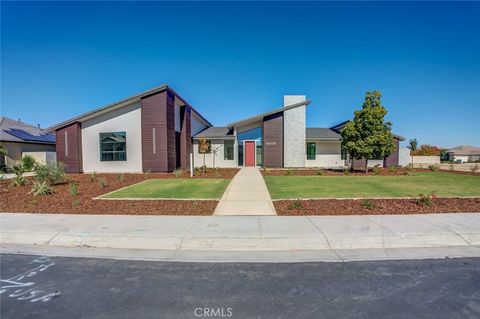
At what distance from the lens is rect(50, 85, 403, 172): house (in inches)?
724

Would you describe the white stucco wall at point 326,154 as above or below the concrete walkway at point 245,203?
above

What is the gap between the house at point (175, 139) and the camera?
1839 cm

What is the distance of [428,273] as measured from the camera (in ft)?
12.6

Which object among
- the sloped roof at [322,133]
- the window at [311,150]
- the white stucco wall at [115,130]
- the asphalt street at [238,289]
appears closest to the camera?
the asphalt street at [238,289]

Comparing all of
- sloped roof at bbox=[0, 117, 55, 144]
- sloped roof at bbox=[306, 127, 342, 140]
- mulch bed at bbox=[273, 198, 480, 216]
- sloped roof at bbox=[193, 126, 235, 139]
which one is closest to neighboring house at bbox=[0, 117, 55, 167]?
sloped roof at bbox=[0, 117, 55, 144]

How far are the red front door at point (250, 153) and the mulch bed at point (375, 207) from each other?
651 inches

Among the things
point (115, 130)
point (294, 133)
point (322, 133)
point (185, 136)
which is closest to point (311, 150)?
point (322, 133)

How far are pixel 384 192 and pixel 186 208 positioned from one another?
329 inches

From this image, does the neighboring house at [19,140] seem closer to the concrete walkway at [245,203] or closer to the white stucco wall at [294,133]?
the concrete walkway at [245,203]

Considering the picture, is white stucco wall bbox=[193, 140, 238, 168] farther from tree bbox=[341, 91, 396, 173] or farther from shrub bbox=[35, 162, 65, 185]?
shrub bbox=[35, 162, 65, 185]

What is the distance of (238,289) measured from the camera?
11.0ft

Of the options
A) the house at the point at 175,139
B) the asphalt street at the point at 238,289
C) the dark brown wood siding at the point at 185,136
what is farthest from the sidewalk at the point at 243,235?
the dark brown wood siding at the point at 185,136

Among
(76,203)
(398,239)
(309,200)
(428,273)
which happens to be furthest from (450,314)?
(76,203)

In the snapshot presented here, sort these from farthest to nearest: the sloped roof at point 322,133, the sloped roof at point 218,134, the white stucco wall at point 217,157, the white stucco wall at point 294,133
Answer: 1. the sloped roof at point 322,133
2. the white stucco wall at point 217,157
3. the sloped roof at point 218,134
4. the white stucco wall at point 294,133
